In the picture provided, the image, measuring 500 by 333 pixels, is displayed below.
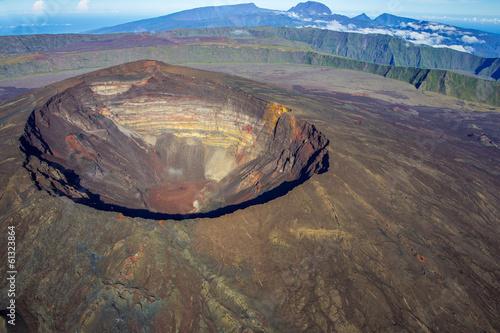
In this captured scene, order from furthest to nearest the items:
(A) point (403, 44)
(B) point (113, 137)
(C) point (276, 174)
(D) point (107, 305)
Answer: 1. (A) point (403, 44)
2. (B) point (113, 137)
3. (C) point (276, 174)
4. (D) point (107, 305)

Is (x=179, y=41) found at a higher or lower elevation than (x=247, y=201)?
higher

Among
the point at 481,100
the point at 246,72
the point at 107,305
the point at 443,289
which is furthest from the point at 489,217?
the point at 246,72

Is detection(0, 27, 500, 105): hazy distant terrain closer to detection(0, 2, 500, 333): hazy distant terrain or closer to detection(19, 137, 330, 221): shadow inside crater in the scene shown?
detection(0, 2, 500, 333): hazy distant terrain

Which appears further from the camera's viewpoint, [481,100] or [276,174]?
[481,100]

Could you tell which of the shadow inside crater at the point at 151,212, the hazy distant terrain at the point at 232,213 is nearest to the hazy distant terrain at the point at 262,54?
the hazy distant terrain at the point at 232,213

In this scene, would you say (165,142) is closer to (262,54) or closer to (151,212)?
(151,212)

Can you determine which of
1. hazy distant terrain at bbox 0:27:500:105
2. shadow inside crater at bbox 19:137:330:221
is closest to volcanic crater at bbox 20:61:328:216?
shadow inside crater at bbox 19:137:330:221

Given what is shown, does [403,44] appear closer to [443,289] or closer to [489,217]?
[489,217]
